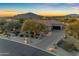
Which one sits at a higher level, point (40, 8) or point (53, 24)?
point (40, 8)

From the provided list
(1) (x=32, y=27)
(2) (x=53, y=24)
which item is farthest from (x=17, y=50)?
(2) (x=53, y=24)

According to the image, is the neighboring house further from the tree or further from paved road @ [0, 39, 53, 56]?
paved road @ [0, 39, 53, 56]

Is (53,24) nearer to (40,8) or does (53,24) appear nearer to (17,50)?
(40,8)

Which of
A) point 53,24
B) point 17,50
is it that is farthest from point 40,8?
point 17,50

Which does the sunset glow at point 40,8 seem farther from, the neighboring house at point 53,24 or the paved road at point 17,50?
the paved road at point 17,50

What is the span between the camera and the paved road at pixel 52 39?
3.30ft

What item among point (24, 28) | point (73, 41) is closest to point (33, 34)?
point (24, 28)

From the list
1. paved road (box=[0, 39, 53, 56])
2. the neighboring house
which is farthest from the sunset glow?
paved road (box=[0, 39, 53, 56])

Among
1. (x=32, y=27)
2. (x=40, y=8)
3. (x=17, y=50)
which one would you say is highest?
(x=40, y=8)

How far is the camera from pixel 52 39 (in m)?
1.02

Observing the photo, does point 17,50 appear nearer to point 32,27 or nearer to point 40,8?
point 32,27

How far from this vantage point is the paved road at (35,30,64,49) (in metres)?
1.01

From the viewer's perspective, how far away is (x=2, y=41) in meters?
1.01

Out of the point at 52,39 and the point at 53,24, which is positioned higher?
the point at 53,24
